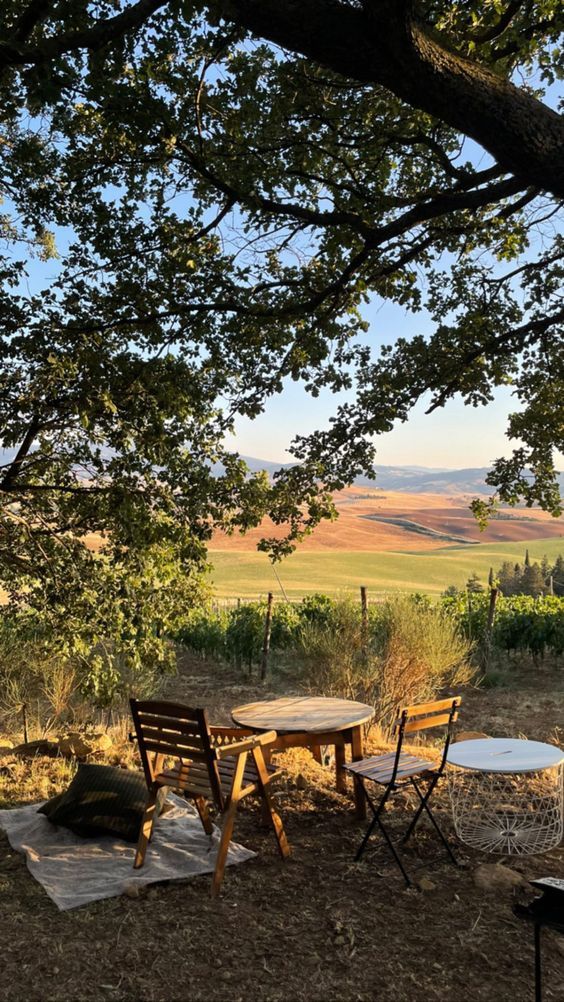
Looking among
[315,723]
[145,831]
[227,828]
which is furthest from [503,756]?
[145,831]

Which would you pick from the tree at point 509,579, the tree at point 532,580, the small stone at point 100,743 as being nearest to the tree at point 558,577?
the tree at point 532,580

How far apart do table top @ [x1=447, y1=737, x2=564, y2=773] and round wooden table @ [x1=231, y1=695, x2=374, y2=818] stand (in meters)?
0.69

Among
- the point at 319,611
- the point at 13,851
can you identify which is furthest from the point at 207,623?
the point at 13,851

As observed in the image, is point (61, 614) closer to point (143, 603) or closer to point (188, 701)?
point (143, 603)

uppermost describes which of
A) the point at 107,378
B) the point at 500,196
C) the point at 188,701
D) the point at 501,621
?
the point at 500,196

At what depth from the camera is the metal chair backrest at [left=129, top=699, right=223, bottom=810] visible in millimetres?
4180

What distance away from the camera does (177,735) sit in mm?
4371

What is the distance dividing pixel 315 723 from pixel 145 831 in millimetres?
1292

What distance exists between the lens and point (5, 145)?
20.2ft

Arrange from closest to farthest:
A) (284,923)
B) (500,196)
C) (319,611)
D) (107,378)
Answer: (284,923), (500,196), (107,378), (319,611)

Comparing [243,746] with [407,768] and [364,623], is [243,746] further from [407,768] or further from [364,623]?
[364,623]

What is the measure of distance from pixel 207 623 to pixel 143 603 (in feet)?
32.6

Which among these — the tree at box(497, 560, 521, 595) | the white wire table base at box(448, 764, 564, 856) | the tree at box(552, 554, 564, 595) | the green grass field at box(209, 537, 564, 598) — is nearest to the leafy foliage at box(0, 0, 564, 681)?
the white wire table base at box(448, 764, 564, 856)

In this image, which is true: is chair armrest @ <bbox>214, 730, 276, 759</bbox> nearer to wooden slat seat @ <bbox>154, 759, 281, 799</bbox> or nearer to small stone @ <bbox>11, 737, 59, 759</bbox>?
wooden slat seat @ <bbox>154, 759, 281, 799</bbox>
